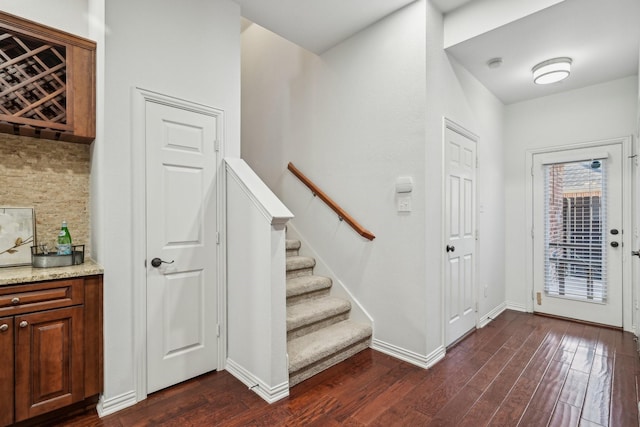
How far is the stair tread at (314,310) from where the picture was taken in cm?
262

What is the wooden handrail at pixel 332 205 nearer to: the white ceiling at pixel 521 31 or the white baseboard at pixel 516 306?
the white ceiling at pixel 521 31

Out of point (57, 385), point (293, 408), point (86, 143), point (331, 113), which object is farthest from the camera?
point (331, 113)

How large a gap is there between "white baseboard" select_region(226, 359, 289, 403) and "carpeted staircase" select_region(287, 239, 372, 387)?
142 millimetres

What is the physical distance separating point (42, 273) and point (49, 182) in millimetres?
730

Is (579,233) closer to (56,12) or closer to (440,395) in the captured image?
(440,395)

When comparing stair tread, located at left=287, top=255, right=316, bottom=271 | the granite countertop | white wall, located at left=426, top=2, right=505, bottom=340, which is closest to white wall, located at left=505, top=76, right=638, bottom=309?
white wall, located at left=426, top=2, right=505, bottom=340

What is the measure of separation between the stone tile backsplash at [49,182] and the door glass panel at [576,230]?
471 cm

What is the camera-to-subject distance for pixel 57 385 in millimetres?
1825

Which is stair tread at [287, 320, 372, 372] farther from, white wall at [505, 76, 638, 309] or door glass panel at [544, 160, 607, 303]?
door glass panel at [544, 160, 607, 303]

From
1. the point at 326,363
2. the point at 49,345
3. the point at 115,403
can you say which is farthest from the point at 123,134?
the point at 326,363

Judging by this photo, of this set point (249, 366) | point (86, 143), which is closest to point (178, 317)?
point (249, 366)

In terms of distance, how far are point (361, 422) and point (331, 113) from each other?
8.82 feet

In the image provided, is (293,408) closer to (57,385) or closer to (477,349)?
(57,385)

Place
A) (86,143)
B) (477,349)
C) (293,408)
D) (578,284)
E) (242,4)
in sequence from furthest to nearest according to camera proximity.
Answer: (578,284) → (477,349) → (242,4) → (86,143) → (293,408)
